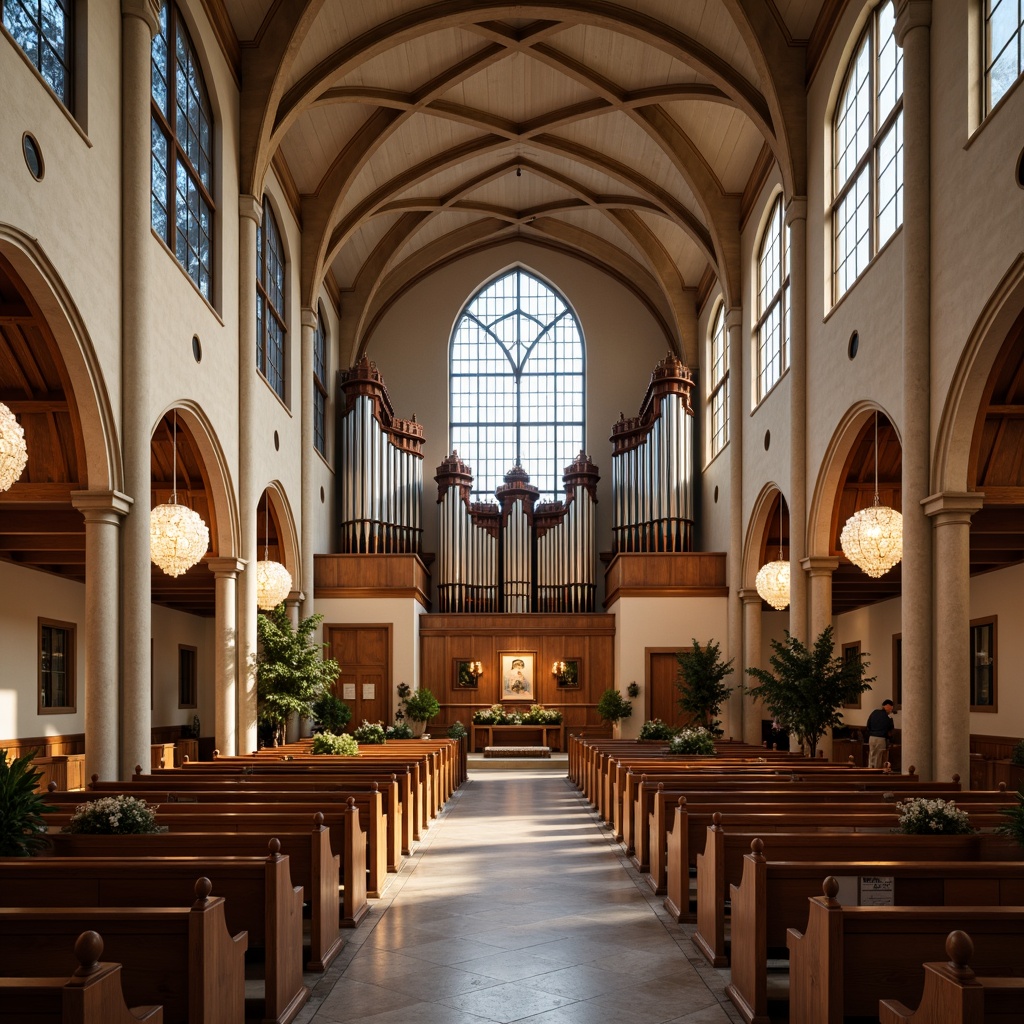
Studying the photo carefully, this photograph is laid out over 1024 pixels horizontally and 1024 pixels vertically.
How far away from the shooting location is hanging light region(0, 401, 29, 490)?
7.41 m

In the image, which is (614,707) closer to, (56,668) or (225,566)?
(225,566)

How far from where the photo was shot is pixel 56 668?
16.7 m

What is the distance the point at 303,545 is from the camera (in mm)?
21625

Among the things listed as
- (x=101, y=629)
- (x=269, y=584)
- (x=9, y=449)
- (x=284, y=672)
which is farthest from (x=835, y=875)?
(x=269, y=584)

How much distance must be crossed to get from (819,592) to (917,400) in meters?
5.19

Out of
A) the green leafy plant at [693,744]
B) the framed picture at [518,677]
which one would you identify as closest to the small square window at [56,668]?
the green leafy plant at [693,744]

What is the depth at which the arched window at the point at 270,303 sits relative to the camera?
18.3 metres

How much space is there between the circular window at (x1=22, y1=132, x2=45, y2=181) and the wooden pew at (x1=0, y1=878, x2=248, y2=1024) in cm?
658

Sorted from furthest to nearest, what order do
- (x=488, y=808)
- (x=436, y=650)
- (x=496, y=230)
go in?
(x=496, y=230), (x=436, y=650), (x=488, y=808)

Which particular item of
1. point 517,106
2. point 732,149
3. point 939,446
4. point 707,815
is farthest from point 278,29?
point 707,815

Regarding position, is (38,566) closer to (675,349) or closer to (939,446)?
(939,446)

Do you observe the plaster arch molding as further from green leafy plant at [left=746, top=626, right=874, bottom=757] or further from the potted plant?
the potted plant

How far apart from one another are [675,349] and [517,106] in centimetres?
845

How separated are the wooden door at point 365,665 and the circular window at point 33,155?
1543 cm
